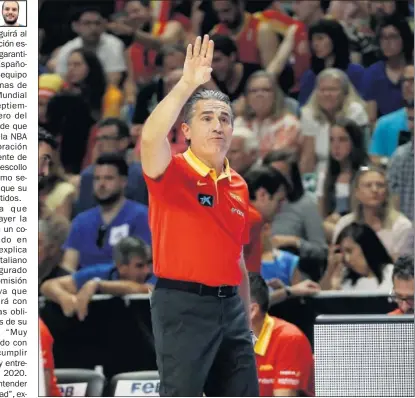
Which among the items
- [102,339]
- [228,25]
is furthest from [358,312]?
[228,25]

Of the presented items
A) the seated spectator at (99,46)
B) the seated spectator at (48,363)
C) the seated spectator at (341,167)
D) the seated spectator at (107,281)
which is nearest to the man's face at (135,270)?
the seated spectator at (107,281)

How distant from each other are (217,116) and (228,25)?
12.2 feet

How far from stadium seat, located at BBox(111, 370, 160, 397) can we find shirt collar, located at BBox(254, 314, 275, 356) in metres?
0.62

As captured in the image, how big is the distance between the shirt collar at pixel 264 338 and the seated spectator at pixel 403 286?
0.61 metres

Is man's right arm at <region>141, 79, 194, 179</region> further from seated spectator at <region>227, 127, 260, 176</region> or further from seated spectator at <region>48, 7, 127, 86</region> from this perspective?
seated spectator at <region>48, 7, 127, 86</region>

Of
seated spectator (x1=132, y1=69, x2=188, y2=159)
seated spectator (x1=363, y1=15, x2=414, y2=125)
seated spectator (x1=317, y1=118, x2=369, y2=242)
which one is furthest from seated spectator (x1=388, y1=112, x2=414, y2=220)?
seated spectator (x1=132, y1=69, x2=188, y2=159)

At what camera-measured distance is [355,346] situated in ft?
19.1

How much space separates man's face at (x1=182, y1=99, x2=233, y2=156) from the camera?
5.28 meters

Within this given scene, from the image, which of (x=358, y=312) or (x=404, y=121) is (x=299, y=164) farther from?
(x=358, y=312)

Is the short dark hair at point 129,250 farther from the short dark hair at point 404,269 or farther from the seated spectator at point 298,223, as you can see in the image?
the short dark hair at point 404,269

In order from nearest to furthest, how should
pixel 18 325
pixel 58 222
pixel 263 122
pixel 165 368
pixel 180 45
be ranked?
1. pixel 165 368
2. pixel 18 325
3. pixel 58 222
4. pixel 263 122
5. pixel 180 45

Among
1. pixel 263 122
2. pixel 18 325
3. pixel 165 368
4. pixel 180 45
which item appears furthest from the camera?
pixel 180 45

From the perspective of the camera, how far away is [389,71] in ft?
27.6

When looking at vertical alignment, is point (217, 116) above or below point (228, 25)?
below
